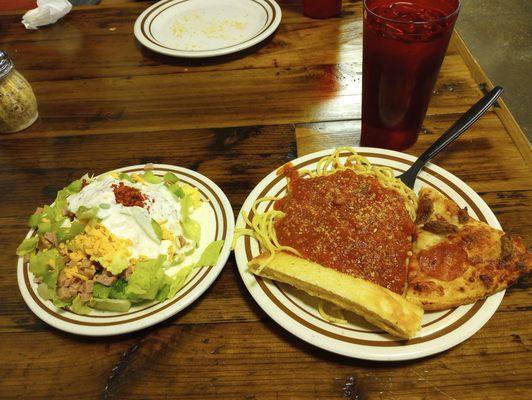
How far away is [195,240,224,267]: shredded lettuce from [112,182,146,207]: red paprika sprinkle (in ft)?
1.20

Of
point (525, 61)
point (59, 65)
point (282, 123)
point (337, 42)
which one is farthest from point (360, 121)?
point (525, 61)

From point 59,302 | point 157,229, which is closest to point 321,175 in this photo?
point 157,229

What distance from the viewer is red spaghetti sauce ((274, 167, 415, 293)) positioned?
1.87 m

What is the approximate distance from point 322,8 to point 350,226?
2340 mm

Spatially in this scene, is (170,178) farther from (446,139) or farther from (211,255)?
(446,139)

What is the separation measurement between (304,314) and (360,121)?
59.9 inches

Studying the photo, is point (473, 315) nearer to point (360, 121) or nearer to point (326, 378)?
point (326, 378)

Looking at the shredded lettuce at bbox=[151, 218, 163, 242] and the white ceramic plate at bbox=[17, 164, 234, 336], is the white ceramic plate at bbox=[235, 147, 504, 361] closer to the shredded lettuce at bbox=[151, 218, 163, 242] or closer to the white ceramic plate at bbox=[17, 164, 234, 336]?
→ the white ceramic plate at bbox=[17, 164, 234, 336]

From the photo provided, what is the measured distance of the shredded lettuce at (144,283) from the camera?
1724mm

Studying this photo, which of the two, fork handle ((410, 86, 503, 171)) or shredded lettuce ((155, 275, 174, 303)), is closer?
shredded lettuce ((155, 275, 174, 303))

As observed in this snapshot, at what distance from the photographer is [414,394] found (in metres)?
1.55

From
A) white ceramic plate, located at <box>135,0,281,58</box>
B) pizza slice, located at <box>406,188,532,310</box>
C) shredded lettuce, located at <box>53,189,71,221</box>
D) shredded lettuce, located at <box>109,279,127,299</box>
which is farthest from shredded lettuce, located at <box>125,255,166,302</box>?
white ceramic plate, located at <box>135,0,281,58</box>

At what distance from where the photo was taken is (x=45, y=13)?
3697 mm

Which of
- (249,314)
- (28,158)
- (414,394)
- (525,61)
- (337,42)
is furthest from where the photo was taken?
(525,61)
